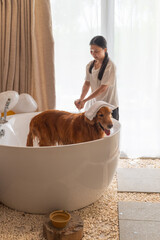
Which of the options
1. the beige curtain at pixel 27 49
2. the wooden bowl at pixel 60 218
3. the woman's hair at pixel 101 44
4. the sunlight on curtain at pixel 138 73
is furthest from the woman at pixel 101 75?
the wooden bowl at pixel 60 218

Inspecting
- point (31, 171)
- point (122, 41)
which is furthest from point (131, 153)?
point (31, 171)

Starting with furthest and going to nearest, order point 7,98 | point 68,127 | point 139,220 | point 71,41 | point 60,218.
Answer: point 71,41 < point 7,98 < point 68,127 < point 139,220 < point 60,218

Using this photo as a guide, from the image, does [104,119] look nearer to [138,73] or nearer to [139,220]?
[139,220]

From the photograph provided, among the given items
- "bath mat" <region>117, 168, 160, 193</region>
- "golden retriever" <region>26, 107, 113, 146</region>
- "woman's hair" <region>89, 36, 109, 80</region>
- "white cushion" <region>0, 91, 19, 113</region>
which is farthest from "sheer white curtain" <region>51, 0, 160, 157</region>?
"golden retriever" <region>26, 107, 113, 146</region>

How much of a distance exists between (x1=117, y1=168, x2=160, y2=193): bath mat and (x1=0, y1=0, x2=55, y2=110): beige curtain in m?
1.11

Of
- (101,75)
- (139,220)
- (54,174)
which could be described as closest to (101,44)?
(101,75)

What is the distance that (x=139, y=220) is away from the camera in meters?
2.11

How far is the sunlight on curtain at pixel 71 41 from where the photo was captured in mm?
3232

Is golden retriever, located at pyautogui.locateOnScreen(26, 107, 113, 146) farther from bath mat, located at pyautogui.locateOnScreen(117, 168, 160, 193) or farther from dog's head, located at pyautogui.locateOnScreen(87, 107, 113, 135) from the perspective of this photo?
bath mat, located at pyautogui.locateOnScreen(117, 168, 160, 193)

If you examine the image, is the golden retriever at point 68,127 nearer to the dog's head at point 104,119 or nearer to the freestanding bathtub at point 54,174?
the dog's head at point 104,119

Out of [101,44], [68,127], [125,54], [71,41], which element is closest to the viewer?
[68,127]

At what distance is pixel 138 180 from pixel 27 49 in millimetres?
1776

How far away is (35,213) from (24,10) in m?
2.08

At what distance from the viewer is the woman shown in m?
2.63
